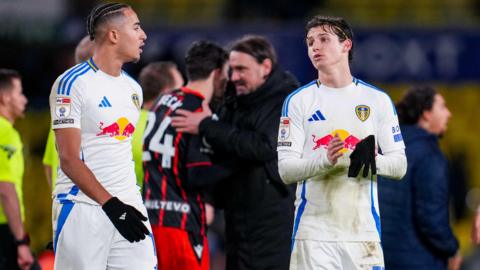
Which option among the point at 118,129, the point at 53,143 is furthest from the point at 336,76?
the point at 53,143

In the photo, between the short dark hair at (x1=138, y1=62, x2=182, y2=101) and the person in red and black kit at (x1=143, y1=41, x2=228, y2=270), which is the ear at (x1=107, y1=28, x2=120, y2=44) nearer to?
the person in red and black kit at (x1=143, y1=41, x2=228, y2=270)

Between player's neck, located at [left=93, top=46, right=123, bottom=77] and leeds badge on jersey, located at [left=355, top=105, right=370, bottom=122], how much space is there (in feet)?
4.48

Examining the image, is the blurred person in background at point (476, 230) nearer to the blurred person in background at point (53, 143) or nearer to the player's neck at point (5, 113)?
the blurred person in background at point (53, 143)

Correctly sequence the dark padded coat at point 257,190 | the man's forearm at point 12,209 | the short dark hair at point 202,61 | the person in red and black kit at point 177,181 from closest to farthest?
the person in red and black kit at point 177,181 → the dark padded coat at point 257,190 → the short dark hair at point 202,61 → the man's forearm at point 12,209

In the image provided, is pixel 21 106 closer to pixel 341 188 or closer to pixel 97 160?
pixel 97 160

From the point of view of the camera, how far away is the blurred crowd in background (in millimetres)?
14977

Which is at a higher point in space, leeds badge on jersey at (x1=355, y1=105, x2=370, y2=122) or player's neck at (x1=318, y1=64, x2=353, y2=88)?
player's neck at (x1=318, y1=64, x2=353, y2=88)

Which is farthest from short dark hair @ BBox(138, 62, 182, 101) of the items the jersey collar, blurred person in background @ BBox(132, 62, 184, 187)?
the jersey collar

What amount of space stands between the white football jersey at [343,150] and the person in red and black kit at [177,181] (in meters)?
1.40

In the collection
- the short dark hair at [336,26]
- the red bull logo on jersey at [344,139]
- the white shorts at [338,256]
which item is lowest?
the white shorts at [338,256]

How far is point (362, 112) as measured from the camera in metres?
5.66

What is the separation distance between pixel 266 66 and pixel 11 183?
2.12m

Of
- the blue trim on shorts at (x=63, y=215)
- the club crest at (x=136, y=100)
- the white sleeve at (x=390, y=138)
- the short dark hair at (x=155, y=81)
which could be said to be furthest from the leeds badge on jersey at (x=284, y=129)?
the short dark hair at (x=155, y=81)

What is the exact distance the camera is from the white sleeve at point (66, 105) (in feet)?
17.8
